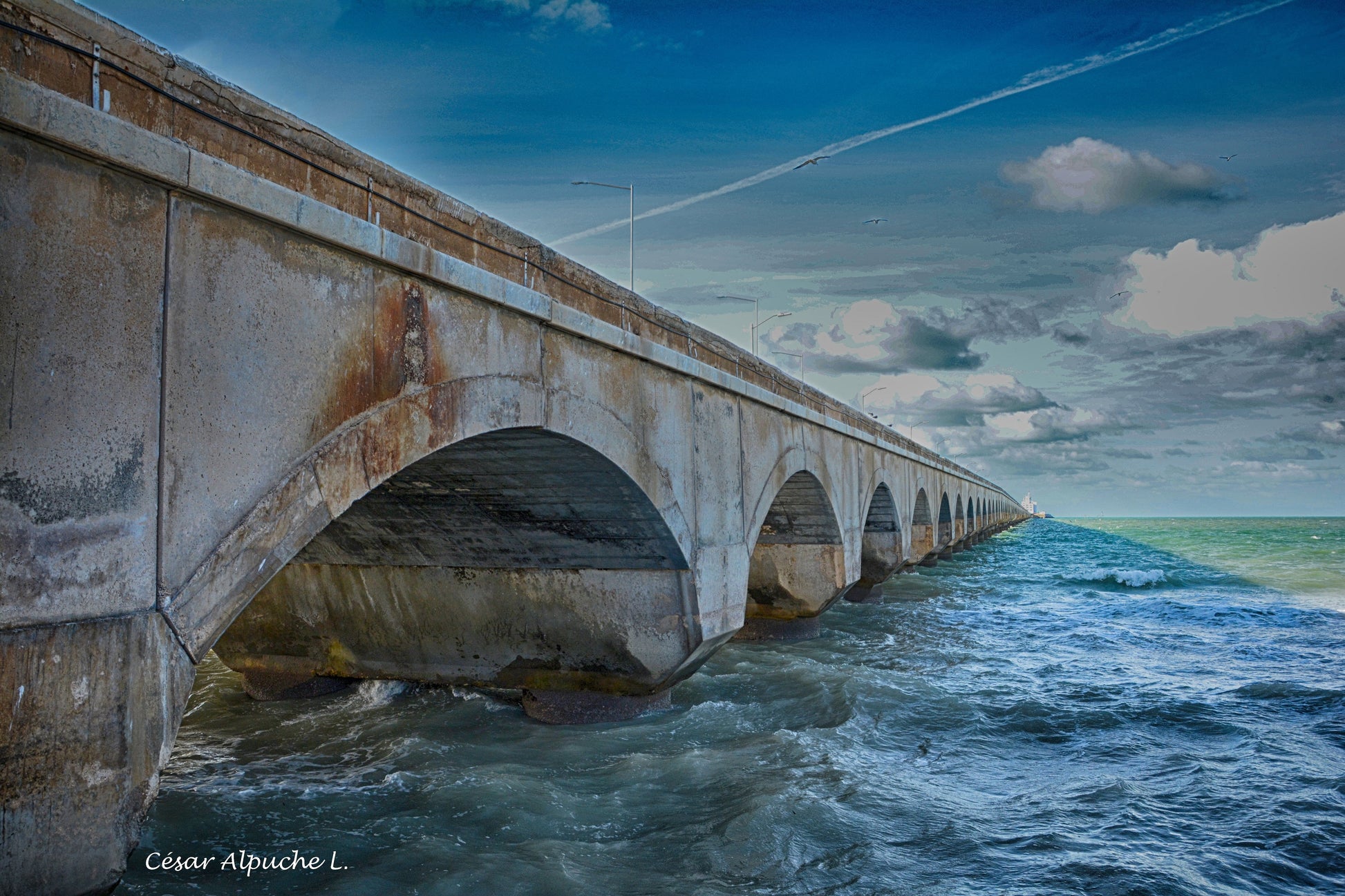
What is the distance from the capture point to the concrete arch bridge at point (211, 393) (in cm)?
366

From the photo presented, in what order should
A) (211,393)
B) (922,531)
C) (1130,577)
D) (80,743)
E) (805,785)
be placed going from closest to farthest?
1. (80,743)
2. (211,393)
3. (805,785)
4. (1130,577)
5. (922,531)

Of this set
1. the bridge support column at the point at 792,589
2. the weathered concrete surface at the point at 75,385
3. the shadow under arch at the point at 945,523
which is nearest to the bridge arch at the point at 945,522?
the shadow under arch at the point at 945,523

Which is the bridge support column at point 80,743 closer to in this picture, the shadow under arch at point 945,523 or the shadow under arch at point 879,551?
the shadow under arch at point 879,551

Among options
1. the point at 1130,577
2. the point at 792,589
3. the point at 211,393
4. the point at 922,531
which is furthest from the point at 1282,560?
the point at 211,393

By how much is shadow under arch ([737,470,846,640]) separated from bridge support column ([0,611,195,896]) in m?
14.2

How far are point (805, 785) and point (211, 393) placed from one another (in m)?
6.74

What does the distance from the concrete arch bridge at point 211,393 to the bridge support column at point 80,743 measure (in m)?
0.01

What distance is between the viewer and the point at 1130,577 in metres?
33.5

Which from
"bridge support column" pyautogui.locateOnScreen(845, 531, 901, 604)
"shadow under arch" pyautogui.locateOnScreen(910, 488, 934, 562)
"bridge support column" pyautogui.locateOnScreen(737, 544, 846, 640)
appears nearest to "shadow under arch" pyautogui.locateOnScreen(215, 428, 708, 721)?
"bridge support column" pyautogui.locateOnScreen(737, 544, 846, 640)

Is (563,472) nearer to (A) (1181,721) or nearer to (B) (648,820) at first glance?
(B) (648,820)

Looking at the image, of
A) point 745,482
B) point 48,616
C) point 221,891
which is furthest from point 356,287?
point 745,482

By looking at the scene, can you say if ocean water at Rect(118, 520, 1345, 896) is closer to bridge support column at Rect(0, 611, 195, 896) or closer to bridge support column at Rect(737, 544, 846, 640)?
bridge support column at Rect(737, 544, 846, 640)

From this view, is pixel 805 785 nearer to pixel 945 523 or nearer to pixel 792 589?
pixel 792 589

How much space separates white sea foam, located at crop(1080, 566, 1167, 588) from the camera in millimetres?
32969
